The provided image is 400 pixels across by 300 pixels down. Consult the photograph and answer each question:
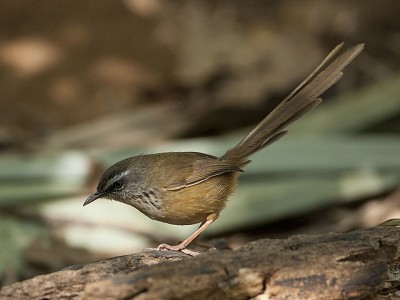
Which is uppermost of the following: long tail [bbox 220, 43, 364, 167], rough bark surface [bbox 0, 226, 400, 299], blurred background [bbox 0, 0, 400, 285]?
blurred background [bbox 0, 0, 400, 285]

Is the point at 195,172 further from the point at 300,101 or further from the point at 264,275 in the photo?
the point at 264,275

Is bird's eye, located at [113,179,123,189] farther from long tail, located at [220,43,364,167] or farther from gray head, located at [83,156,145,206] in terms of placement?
long tail, located at [220,43,364,167]

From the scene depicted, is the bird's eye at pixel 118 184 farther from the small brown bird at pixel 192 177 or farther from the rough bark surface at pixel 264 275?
the rough bark surface at pixel 264 275

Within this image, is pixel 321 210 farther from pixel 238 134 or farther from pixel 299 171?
pixel 238 134

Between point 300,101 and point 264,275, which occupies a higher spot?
point 300,101

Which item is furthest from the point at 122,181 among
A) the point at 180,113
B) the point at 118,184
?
the point at 180,113

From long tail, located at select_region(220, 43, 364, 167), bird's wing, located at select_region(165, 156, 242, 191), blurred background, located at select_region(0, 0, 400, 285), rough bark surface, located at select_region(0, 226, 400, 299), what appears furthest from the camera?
blurred background, located at select_region(0, 0, 400, 285)

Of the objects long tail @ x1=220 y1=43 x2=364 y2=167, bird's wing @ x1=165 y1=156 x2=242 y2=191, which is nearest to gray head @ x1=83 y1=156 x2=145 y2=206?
bird's wing @ x1=165 y1=156 x2=242 y2=191

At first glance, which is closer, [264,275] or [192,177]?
[264,275]
